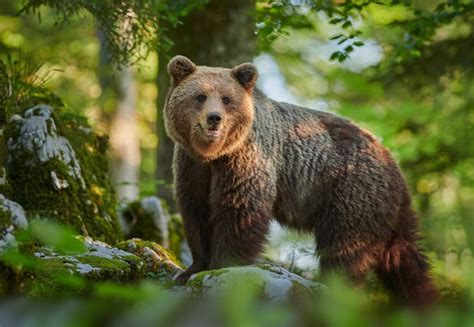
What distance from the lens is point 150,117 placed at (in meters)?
22.5

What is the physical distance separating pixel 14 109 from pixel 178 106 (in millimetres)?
1707

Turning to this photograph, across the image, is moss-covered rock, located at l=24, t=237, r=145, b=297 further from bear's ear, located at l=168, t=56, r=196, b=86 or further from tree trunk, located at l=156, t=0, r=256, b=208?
tree trunk, located at l=156, t=0, r=256, b=208

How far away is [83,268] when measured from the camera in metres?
5.02

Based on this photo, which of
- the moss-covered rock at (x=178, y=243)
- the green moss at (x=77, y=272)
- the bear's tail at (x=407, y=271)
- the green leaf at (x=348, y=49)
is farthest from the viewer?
the moss-covered rock at (x=178, y=243)

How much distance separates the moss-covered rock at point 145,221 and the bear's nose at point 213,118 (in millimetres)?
2599

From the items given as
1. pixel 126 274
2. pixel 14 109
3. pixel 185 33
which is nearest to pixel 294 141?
pixel 126 274

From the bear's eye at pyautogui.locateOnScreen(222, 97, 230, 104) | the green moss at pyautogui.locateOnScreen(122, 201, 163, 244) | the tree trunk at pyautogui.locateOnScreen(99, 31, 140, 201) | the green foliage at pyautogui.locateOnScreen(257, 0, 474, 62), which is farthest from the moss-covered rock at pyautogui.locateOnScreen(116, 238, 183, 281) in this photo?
the tree trunk at pyautogui.locateOnScreen(99, 31, 140, 201)

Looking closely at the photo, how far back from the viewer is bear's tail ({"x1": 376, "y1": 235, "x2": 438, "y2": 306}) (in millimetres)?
6902

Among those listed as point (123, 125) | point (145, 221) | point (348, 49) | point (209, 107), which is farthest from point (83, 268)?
point (123, 125)

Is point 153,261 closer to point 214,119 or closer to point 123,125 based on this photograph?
point 214,119

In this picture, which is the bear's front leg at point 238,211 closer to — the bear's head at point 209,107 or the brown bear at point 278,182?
the brown bear at point 278,182

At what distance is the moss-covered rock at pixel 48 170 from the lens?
650 cm

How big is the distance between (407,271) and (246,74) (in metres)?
2.53

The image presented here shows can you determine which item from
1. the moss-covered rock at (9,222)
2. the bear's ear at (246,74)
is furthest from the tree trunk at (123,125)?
the moss-covered rock at (9,222)
